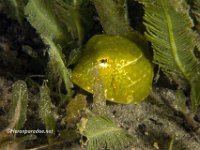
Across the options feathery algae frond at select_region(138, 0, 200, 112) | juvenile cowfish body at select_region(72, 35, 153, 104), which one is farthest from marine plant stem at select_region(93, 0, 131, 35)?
feathery algae frond at select_region(138, 0, 200, 112)

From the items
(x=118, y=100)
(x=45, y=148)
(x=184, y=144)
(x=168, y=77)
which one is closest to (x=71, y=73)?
(x=118, y=100)

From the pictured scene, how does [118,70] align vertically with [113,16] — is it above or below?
below

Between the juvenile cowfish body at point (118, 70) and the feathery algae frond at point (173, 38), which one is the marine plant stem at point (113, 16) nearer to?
the juvenile cowfish body at point (118, 70)

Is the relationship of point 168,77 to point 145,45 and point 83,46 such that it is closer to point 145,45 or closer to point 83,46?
point 145,45

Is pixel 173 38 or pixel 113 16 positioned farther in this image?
pixel 113 16

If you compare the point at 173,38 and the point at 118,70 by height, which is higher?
the point at 173,38

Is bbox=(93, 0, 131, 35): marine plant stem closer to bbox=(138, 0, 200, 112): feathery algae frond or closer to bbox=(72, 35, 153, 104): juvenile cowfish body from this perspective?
bbox=(72, 35, 153, 104): juvenile cowfish body

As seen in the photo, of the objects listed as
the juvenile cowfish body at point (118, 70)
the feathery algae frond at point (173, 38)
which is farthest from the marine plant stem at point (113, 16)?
the feathery algae frond at point (173, 38)

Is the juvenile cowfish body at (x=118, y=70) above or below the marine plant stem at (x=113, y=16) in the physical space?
below
